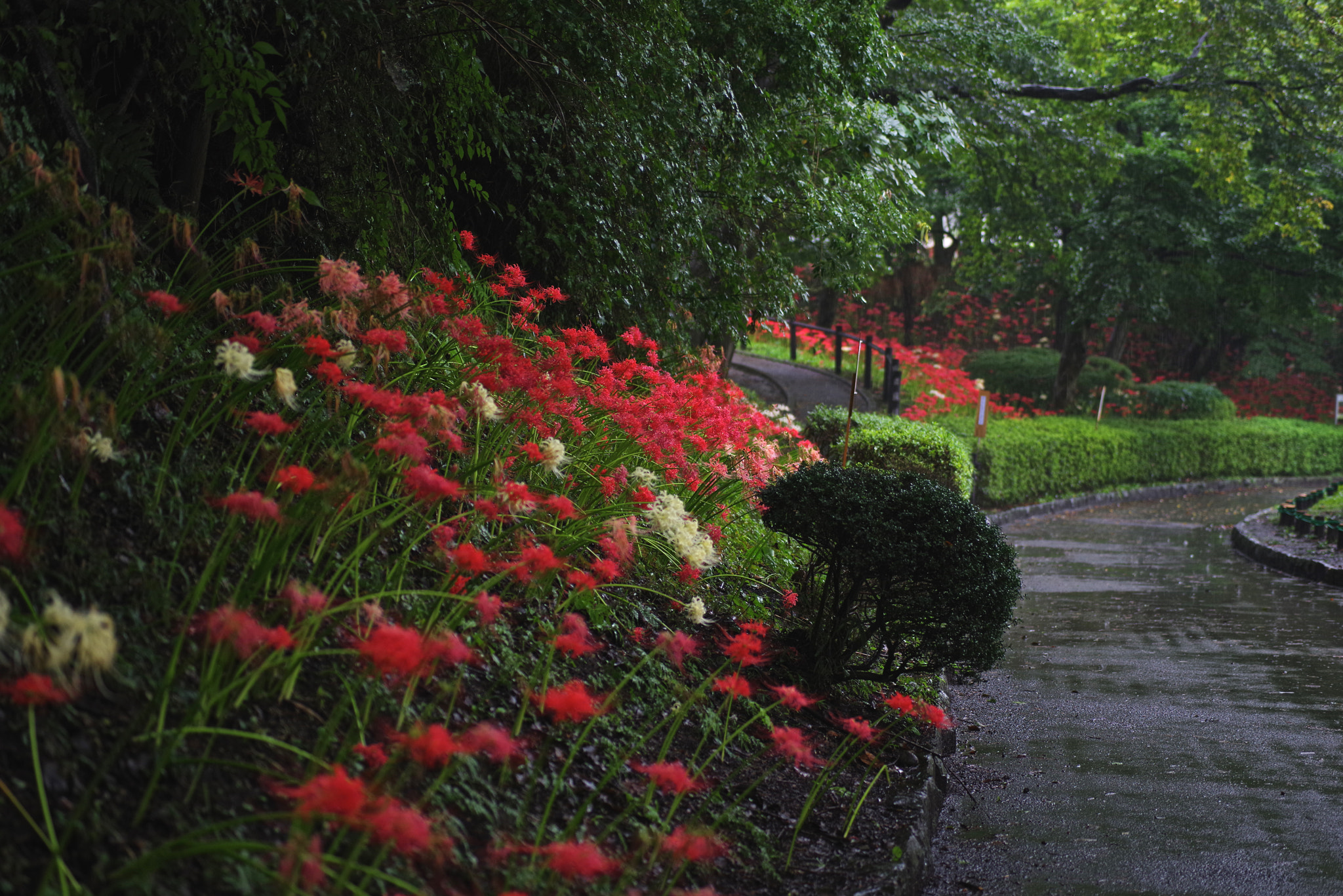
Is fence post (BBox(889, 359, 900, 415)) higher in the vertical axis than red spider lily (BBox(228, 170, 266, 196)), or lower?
lower

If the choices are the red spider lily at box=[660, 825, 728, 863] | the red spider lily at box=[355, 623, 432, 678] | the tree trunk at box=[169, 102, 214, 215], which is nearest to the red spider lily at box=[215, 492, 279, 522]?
the red spider lily at box=[355, 623, 432, 678]

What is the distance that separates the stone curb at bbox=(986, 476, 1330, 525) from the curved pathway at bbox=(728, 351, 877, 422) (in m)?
3.70

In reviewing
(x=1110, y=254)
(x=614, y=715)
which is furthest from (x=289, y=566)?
(x=1110, y=254)

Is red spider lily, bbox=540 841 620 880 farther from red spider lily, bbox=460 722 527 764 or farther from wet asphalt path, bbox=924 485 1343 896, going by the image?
wet asphalt path, bbox=924 485 1343 896

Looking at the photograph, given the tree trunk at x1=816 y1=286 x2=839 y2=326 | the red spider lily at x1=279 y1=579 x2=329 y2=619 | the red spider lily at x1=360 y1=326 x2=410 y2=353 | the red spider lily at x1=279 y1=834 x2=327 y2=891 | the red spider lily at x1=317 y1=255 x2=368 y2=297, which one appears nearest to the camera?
the red spider lily at x1=279 y1=834 x2=327 y2=891

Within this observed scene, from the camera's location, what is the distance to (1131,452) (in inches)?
874

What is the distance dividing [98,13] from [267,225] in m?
1.59

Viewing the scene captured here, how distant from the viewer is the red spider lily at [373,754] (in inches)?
94.4

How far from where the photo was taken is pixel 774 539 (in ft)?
21.5

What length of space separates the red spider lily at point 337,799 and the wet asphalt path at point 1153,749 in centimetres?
257

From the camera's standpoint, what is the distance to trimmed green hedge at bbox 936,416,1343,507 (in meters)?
17.5

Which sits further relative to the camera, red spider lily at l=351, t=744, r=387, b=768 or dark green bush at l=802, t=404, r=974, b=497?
dark green bush at l=802, t=404, r=974, b=497

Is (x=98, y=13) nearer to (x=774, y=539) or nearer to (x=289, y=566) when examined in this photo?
(x=289, y=566)

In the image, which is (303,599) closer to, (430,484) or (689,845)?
(430,484)
